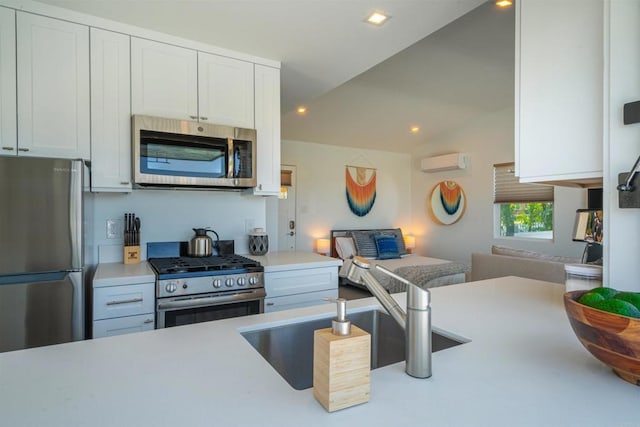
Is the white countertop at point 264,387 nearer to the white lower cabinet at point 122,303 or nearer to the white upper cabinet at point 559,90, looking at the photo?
the white upper cabinet at point 559,90

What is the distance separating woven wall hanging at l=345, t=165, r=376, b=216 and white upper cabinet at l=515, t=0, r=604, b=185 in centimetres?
499

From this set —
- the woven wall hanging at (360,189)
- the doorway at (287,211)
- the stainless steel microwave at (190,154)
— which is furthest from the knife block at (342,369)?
the woven wall hanging at (360,189)

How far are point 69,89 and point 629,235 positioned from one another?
286 centimetres

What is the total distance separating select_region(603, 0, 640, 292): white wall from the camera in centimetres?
117

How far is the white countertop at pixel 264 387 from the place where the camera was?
0.66m

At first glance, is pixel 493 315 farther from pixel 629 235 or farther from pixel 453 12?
pixel 453 12

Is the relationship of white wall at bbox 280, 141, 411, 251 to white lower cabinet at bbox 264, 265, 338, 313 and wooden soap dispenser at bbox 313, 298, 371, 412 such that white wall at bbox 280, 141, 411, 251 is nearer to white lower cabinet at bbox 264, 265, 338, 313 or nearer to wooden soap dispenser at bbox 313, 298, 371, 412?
white lower cabinet at bbox 264, 265, 338, 313

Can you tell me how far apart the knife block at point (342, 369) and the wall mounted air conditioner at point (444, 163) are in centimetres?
597

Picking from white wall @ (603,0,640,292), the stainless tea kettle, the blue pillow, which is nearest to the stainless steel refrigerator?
the stainless tea kettle

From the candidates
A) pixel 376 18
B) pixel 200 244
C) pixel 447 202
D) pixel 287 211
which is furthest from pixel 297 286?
pixel 447 202

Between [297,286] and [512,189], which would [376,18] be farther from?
[512,189]

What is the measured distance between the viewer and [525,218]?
5543 millimetres

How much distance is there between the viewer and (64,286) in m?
1.77

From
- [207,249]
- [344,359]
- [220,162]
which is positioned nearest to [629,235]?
[344,359]
